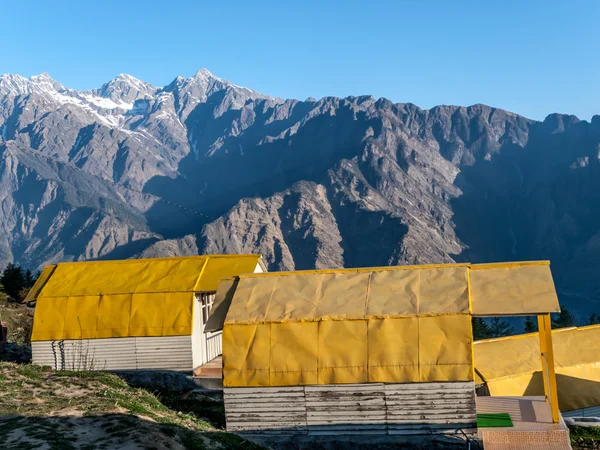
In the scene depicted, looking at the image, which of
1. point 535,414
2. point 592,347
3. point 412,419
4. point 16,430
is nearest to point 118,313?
point 16,430

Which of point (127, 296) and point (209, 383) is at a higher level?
point (127, 296)

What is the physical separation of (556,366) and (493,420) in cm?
807

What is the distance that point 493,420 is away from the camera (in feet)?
71.4

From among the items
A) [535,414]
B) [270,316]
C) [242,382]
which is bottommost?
[535,414]

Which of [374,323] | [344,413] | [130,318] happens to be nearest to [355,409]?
[344,413]

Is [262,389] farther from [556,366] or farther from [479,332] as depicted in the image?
[479,332]

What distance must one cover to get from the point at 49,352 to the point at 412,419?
765 inches

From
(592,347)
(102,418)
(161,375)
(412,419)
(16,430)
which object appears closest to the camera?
(16,430)

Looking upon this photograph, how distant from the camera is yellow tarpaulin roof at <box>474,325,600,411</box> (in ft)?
90.9

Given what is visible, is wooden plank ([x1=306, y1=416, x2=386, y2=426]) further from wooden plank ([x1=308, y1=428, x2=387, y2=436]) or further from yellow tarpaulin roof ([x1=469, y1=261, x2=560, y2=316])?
yellow tarpaulin roof ([x1=469, y1=261, x2=560, y2=316])

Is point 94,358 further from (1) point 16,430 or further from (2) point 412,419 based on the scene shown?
(2) point 412,419

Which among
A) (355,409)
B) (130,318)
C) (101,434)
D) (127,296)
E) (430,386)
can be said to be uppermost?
(127,296)

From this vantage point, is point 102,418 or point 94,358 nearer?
point 102,418

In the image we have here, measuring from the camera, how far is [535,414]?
22.5m
